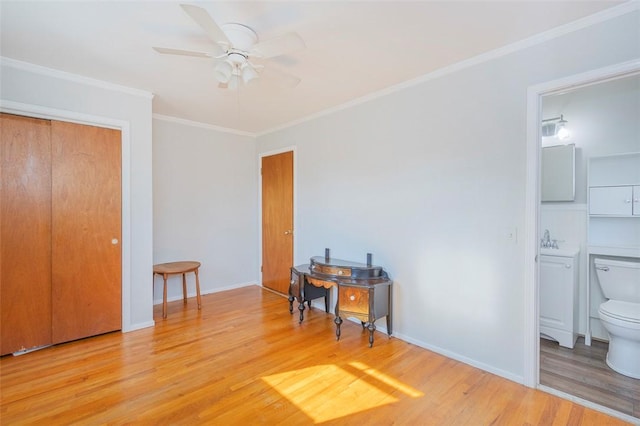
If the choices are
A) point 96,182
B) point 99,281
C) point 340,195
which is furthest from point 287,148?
point 99,281

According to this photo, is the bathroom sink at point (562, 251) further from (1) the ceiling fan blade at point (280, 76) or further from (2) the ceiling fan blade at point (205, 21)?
(2) the ceiling fan blade at point (205, 21)

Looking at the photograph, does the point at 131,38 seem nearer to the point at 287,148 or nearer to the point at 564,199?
the point at 287,148

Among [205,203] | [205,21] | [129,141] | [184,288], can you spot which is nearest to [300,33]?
[205,21]

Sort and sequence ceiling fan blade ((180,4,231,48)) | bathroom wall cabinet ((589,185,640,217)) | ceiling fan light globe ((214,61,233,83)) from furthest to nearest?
bathroom wall cabinet ((589,185,640,217)) < ceiling fan light globe ((214,61,233,83)) < ceiling fan blade ((180,4,231,48))

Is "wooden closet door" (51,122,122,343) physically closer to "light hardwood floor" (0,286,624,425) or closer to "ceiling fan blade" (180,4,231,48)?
"light hardwood floor" (0,286,624,425)

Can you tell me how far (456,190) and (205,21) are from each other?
2.12 meters

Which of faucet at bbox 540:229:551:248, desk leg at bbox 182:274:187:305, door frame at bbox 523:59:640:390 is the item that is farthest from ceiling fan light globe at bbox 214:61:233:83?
faucet at bbox 540:229:551:248

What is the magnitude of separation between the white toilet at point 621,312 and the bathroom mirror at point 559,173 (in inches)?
27.0

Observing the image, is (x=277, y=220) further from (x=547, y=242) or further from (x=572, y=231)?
(x=572, y=231)

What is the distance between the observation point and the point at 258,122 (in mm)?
4070

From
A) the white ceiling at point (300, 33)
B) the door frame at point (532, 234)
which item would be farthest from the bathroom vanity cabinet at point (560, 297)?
the white ceiling at point (300, 33)

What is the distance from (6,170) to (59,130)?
0.51m

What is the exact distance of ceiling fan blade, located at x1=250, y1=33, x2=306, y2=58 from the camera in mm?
1676

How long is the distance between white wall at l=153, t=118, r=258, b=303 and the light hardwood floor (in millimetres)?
1345
